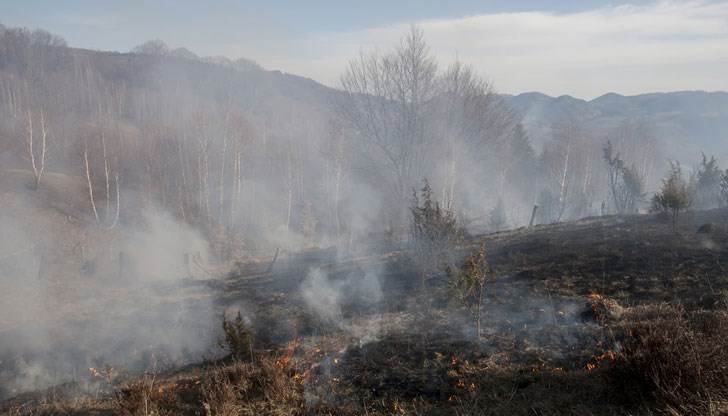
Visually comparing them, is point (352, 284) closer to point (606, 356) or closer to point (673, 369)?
point (606, 356)

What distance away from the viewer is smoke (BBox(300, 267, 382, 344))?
8.07 metres

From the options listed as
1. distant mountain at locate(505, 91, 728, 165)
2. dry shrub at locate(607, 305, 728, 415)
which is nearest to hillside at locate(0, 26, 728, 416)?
dry shrub at locate(607, 305, 728, 415)

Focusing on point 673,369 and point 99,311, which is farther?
point 99,311

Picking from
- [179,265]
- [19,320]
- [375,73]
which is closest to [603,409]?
[375,73]

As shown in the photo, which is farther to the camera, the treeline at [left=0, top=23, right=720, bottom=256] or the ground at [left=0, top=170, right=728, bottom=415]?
the treeline at [left=0, top=23, right=720, bottom=256]

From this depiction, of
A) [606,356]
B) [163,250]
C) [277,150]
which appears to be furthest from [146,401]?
[277,150]

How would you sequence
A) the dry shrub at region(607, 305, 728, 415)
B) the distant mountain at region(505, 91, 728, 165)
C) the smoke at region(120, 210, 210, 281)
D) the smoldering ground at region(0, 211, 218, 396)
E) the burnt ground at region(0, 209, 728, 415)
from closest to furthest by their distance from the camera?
1. the dry shrub at region(607, 305, 728, 415)
2. the burnt ground at region(0, 209, 728, 415)
3. the smoldering ground at region(0, 211, 218, 396)
4. the smoke at region(120, 210, 210, 281)
5. the distant mountain at region(505, 91, 728, 165)

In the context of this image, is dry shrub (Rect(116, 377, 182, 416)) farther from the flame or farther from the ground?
the flame

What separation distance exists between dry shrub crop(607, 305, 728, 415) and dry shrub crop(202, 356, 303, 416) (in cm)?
375

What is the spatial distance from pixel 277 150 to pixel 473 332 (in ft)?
102

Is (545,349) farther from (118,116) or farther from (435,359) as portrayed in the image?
(118,116)

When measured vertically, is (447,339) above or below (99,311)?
above

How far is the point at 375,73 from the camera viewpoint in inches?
603

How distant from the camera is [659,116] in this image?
9112 cm
